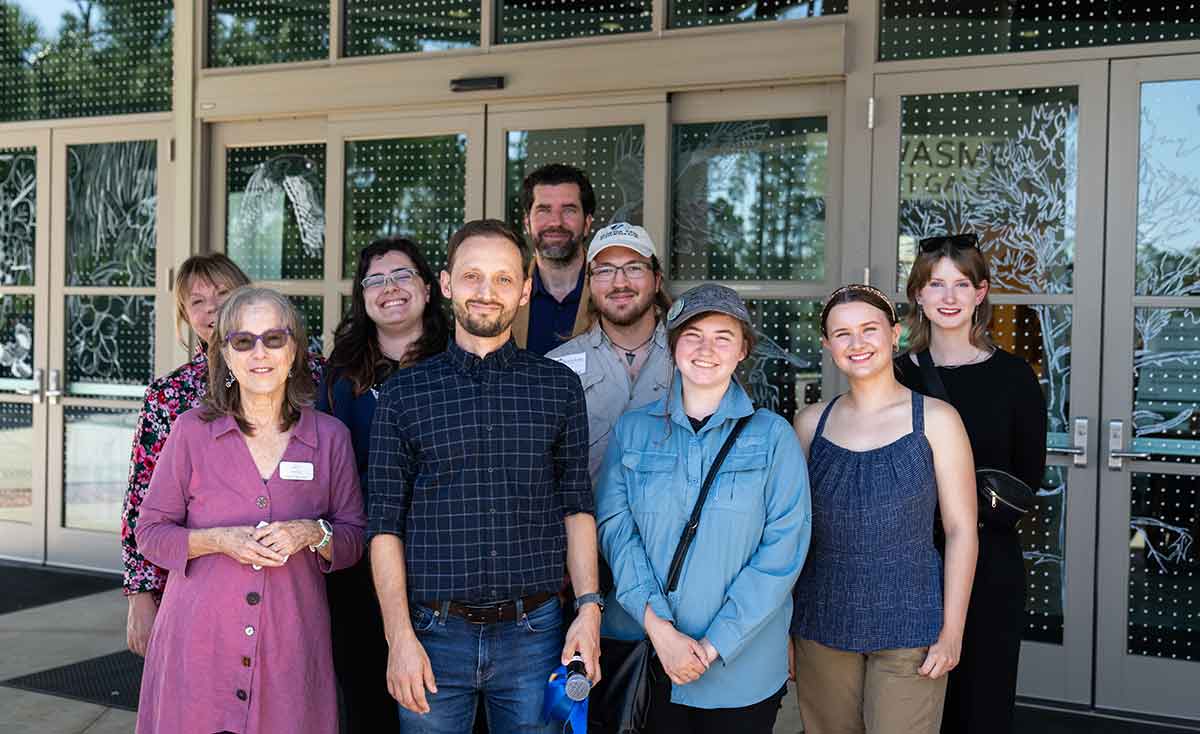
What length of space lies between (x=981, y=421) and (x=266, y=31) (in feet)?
14.6

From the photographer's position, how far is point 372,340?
309cm

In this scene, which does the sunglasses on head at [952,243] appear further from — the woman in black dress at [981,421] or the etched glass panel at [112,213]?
the etched glass panel at [112,213]

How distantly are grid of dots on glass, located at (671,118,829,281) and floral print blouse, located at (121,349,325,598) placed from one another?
7.94ft

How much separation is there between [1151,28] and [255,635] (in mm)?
3987

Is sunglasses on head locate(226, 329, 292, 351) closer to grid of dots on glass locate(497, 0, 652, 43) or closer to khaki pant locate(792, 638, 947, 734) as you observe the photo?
khaki pant locate(792, 638, 947, 734)

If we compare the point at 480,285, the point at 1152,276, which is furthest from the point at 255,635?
the point at 1152,276

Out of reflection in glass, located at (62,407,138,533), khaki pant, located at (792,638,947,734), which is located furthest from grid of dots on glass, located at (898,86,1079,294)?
reflection in glass, located at (62,407,138,533)

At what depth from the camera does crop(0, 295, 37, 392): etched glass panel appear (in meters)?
6.67

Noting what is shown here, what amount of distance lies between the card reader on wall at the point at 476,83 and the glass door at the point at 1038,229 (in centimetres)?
176

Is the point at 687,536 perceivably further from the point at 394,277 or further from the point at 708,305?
the point at 394,277

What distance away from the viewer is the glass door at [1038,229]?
175 inches

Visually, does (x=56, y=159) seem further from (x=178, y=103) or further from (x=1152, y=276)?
(x=1152, y=276)

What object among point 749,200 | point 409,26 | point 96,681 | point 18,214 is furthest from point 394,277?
point 18,214

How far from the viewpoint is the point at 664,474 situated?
257 cm
